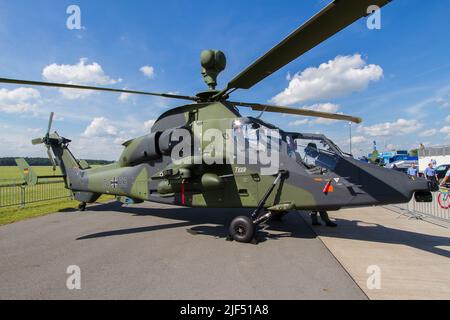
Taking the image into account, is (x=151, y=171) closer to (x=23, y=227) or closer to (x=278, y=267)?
(x=23, y=227)

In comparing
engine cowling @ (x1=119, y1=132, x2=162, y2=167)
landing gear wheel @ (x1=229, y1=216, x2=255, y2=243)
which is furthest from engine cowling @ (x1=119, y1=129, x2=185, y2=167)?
landing gear wheel @ (x1=229, y1=216, x2=255, y2=243)

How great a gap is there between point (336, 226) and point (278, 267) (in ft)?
12.4

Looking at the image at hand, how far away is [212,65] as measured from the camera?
6.95 meters

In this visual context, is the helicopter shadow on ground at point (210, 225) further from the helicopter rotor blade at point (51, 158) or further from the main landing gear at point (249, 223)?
the helicopter rotor blade at point (51, 158)

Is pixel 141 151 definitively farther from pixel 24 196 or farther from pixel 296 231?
pixel 24 196

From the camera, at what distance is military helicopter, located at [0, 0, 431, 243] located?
5434 millimetres

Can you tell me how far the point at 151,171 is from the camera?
786 centimetres

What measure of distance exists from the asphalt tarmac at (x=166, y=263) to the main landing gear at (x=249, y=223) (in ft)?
0.79

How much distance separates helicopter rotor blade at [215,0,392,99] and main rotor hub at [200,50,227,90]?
1496mm

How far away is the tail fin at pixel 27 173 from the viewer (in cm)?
1020

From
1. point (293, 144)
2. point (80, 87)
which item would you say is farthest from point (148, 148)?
point (293, 144)

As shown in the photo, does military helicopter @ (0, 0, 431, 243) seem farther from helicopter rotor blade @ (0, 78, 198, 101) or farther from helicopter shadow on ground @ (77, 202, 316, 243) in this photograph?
helicopter shadow on ground @ (77, 202, 316, 243)

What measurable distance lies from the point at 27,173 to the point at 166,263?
9089mm
